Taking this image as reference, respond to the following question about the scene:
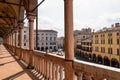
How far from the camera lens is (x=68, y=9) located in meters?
2.76

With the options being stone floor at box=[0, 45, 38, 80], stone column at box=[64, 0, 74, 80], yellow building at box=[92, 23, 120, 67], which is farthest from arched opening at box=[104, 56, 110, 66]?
stone column at box=[64, 0, 74, 80]

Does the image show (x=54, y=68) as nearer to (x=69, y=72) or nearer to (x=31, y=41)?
(x=69, y=72)

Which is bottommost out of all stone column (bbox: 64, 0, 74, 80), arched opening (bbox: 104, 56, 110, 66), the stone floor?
arched opening (bbox: 104, 56, 110, 66)

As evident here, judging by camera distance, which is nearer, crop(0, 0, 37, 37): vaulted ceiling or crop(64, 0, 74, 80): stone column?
crop(64, 0, 74, 80): stone column

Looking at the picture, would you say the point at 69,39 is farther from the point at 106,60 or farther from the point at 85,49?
the point at 85,49

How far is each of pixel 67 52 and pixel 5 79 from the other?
93.7 inches

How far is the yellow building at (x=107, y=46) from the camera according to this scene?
1188 inches

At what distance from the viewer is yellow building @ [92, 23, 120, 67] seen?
3018cm

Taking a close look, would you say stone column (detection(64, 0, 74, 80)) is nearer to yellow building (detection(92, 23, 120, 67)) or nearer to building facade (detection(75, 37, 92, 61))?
yellow building (detection(92, 23, 120, 67))

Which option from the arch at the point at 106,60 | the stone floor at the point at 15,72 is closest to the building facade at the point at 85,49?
the arch at the point at 106,60

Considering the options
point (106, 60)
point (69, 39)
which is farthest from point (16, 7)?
point (106, 60)

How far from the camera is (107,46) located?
33.6 metres

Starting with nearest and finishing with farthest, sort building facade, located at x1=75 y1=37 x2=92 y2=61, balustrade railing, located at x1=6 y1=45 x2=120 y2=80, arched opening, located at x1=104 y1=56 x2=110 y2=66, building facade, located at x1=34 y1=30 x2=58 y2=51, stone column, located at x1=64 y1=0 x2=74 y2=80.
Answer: balustrade railing, located at x1=6 y1=45 x2=120 y2=80
stone column, located at x1=64 y1=0 x2=74 y2=80
arched opening, located at x1=104 y1=56 x2=110 y2=66
building facade, located at x1=75 y1=37 x2=92 y2=61
building facade, located at x1=34 y1=30 x2=58 y2=51

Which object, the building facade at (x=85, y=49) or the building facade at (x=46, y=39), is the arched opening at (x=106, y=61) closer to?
the building facade at (x=85, y=49)
